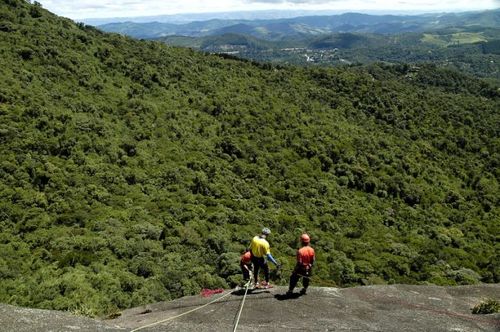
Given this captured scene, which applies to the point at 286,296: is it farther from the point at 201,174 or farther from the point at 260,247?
the point at 201,174

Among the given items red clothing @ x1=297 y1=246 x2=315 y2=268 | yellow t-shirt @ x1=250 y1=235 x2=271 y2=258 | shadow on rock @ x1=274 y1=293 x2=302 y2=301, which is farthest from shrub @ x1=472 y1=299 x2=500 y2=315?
yellow t-shirt @ x1=250 y1=235 x2=271 y2=258

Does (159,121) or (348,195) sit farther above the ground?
(159,121)

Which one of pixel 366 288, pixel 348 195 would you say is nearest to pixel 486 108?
pixel 348 195

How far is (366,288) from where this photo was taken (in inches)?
752

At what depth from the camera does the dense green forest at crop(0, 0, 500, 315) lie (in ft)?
126

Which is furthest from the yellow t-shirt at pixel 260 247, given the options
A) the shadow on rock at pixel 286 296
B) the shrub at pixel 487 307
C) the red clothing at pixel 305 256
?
the shrub at pixel 487 307

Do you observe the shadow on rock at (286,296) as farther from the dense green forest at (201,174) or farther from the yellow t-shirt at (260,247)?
the dense green forest at (201,174)

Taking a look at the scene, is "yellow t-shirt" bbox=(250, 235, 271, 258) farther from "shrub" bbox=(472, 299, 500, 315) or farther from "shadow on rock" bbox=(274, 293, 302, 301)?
"shrub" bbox=(472, 299, 500, 315)

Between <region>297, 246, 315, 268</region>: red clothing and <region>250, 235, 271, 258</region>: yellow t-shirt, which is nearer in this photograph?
<region>297, 246, 315, 268</region>: red clothing

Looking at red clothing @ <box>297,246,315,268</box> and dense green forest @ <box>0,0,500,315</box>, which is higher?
red clothing @ <box>297,246,315,268</box>

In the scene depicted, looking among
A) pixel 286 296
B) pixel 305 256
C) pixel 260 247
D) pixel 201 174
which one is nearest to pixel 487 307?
pixel 305 256

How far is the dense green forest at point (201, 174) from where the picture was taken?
3831 centimetres

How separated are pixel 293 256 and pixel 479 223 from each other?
41570 mm

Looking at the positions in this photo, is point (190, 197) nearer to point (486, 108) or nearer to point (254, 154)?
point (254, 154)
